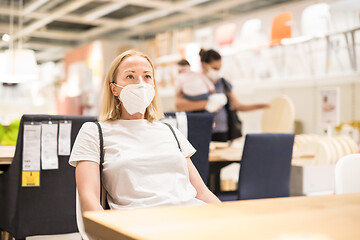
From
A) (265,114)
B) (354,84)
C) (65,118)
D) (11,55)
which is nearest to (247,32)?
(265,114)

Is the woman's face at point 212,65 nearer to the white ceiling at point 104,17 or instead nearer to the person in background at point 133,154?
the person in background at point 133,154

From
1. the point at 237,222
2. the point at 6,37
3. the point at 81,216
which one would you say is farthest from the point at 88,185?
the point at 6,37

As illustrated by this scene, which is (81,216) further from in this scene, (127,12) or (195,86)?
(127,12)

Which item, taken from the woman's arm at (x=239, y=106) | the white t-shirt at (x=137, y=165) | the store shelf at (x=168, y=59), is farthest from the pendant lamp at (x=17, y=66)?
the white t-shirt at (x=137, y=165)

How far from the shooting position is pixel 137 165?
5.95 ft

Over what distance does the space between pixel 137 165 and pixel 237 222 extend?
2.97 ft

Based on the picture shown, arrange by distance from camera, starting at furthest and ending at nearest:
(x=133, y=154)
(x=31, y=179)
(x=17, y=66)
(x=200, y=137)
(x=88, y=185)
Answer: (x=17, y=66)
(x=200, y=137)
(x=31, y=179)
(x=133, y=154)
(x=88, y=185)

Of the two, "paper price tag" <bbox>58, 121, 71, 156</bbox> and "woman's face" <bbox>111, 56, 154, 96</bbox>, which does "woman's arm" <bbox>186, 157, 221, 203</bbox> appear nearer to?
"woman's face" <bbox>111, 56, 154, 96</bbox>

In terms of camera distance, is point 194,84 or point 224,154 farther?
point 194,84

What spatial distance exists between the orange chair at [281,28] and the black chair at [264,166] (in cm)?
268

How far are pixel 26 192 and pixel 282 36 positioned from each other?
3.99 meters

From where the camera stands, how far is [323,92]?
15.6 ft

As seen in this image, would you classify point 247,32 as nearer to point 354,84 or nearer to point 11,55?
point 354,84

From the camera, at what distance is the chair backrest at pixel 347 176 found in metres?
2.11
